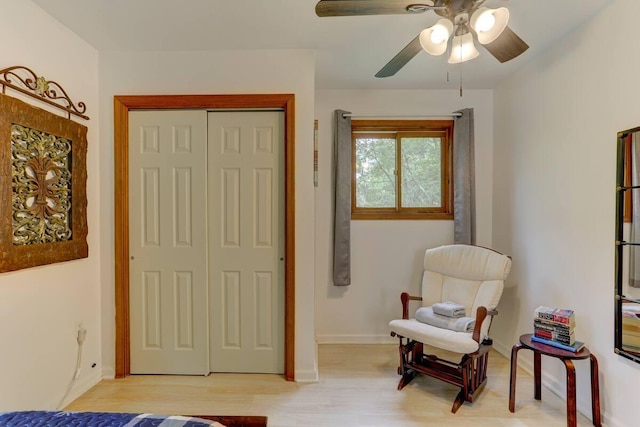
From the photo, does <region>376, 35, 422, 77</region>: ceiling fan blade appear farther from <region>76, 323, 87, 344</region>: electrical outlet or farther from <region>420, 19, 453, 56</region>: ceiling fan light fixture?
<region>76, 323, 87, 344</region>: electrical outlet

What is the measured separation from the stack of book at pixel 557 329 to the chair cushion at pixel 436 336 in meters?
0.42

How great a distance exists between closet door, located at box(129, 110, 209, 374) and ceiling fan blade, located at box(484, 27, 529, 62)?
199cm

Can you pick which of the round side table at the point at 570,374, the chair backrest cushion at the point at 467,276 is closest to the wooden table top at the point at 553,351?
the round side table at the point at 570,374

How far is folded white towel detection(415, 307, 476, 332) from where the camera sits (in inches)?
89.5

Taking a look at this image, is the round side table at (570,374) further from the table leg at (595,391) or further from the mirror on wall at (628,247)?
the mirror on wall at (628,247)

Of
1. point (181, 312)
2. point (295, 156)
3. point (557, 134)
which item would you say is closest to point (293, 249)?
point (295, 156)

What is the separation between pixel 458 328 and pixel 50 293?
2.66m

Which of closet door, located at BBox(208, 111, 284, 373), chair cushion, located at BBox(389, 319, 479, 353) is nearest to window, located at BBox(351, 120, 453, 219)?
closet door, located at BBox(208, 111, 284, 373)

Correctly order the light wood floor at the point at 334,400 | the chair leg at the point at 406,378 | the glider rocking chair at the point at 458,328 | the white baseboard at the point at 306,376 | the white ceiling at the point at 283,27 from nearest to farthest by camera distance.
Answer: the white ceiling at the point at 283,27
the light wood floor at the point at 334,400
the glider rocking chair at the point at 458,328
the chair leg at the point at 406,378
the white baseboard at the point at 306,376

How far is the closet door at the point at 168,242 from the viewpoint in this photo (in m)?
2.54

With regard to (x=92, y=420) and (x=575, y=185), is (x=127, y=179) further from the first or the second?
(x=575, y=185)

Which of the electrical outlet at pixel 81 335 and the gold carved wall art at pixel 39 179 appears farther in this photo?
the electrical outlet at pixel 81 335

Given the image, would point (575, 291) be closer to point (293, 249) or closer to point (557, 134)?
point (557, 134)

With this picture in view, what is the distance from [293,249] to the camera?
250cm
